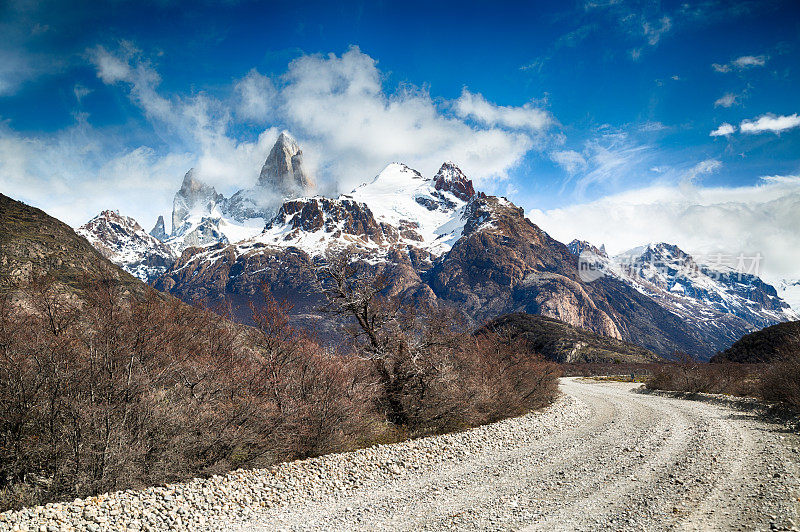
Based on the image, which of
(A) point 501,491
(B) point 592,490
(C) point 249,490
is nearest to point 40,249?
(C) point 249,490

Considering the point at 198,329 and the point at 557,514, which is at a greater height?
the point at 198,329

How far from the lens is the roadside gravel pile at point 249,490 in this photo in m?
8.89

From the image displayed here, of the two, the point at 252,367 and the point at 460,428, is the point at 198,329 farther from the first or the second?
the point at 460,428

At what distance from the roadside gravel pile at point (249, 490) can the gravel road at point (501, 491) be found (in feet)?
0.12

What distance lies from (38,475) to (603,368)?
336 feet

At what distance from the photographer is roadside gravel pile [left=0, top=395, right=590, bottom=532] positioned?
889cm

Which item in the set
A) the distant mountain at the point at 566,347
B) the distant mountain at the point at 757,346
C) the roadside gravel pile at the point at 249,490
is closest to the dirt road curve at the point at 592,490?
the roadside gravel pile at the point at 249,490

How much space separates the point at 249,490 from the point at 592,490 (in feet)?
33.7

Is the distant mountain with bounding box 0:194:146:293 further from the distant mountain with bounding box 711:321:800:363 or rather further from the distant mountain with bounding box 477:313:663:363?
the distant mountain with bounding box 477:313:663:363

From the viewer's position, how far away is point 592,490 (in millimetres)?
11109

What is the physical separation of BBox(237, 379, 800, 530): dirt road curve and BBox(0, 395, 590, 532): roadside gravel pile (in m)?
0.44

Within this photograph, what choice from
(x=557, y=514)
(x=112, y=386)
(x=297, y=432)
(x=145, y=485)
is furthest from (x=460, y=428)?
(x=112, y=386)

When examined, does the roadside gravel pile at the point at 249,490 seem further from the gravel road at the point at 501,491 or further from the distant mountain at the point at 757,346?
the distant mountain at the point at 757,346

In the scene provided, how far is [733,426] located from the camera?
1839 cm
